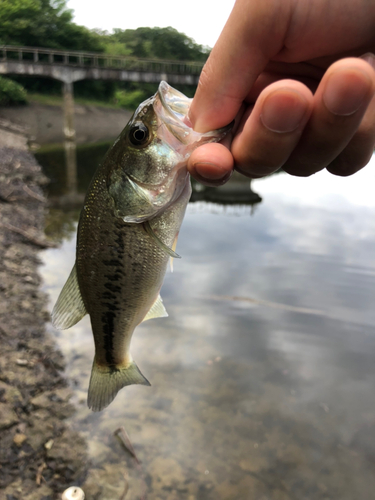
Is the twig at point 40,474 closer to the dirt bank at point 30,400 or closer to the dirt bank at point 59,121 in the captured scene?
the dirt bank at point 30,400

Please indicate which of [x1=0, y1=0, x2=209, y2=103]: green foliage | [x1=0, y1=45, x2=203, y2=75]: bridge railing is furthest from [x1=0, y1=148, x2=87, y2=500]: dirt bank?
[x1=0, y1=0, x2=209, y2=103]: green foliage

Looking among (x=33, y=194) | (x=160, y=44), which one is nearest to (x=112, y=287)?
(x=33, y=194)

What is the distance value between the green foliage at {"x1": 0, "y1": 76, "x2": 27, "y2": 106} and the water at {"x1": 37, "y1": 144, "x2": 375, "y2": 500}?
1251 inches

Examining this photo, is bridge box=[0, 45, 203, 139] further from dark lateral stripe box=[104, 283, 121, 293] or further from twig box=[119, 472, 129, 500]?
dark lateral stripe box=[104, 283, 121, 293]

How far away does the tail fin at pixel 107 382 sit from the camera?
2.38 meters

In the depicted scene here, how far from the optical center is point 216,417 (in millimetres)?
5086

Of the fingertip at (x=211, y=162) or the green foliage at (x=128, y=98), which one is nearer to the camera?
the fingertip at (x=211, y=162)

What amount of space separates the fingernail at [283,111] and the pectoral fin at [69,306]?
56.5 inches

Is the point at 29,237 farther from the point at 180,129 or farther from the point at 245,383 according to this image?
the point at 180,129

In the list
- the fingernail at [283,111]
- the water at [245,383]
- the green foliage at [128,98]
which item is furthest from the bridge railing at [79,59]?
the fingernail at [283,111]

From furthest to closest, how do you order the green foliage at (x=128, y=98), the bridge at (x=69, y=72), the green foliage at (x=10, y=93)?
the green foliage at (x=128, y=98)
the green foliage at (x=10, y=93)
the bridge at (x=69, y=72)

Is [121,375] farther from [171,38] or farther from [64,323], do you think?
[171,38]

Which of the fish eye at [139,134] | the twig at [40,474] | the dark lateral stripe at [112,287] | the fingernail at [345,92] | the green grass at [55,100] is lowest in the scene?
the twig at [40,474]

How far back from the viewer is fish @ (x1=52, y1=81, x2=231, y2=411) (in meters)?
1.92
